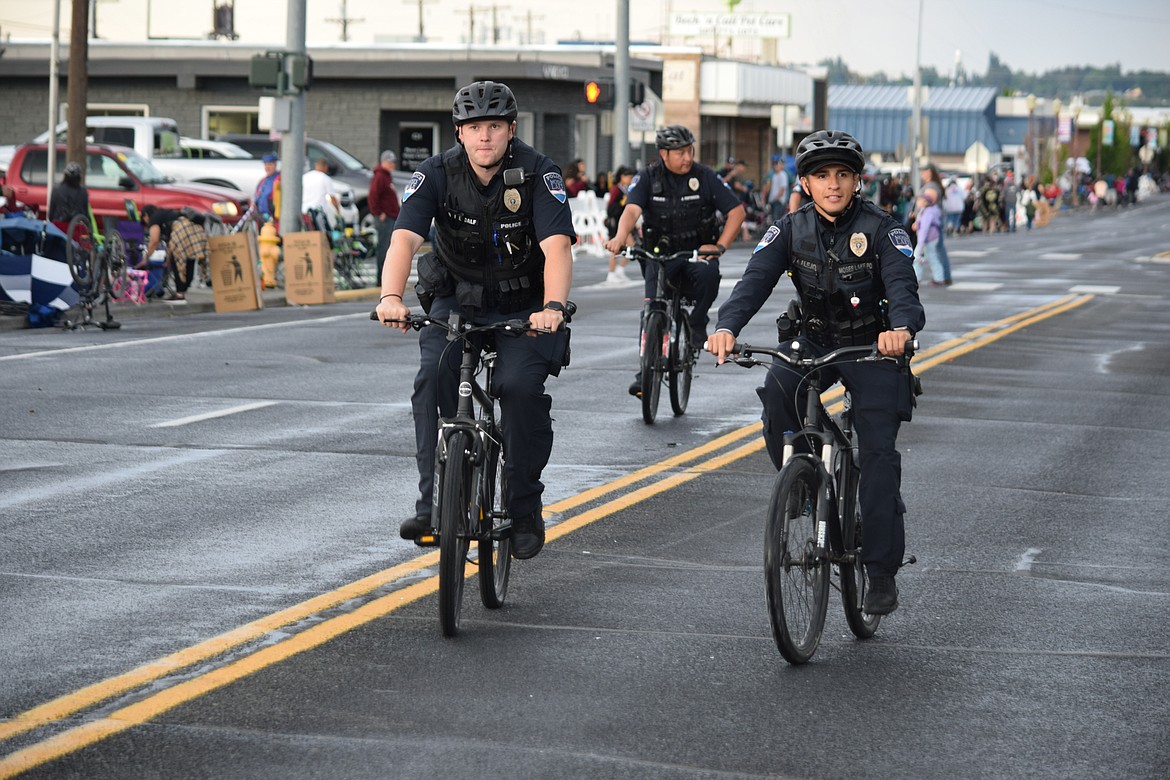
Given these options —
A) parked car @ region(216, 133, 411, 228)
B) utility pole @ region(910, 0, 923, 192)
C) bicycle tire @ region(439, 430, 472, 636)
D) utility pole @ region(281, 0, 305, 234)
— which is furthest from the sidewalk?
utility pole @ region(910, 0, 923, 192)

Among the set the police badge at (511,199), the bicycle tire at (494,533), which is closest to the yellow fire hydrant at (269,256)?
the bicycle tire at (494,533)

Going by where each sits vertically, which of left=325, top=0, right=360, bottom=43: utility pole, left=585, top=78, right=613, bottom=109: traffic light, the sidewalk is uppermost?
left=325, top=0, right=360, bottom=43: utility pole

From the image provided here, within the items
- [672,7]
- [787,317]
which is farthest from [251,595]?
[672,7]

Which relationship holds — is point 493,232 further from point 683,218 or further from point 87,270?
point 87,270

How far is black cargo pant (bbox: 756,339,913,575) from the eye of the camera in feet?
20.9

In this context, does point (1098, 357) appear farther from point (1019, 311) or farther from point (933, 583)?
point (933, 583)

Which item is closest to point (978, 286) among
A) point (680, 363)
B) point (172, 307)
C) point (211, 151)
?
point (172, 307)

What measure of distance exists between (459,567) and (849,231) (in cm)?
181

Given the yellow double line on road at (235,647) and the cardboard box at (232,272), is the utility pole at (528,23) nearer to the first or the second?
the cardboard box at (232,272)

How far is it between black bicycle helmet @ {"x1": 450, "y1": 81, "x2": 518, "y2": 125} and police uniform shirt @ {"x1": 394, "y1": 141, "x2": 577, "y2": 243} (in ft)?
0.69

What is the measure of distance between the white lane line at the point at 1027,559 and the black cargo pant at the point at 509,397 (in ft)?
8.07

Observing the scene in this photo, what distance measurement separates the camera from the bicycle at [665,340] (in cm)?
1218

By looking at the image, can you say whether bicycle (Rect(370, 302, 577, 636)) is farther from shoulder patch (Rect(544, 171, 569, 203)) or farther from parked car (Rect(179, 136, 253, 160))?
parked car (Rect(179, 136, 253, 160))

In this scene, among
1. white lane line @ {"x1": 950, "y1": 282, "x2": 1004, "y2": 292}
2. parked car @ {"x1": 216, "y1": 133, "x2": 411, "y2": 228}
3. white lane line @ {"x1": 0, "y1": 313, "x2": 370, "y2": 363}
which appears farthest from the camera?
parked car @ {"x1": 216, "y1": 133, "x2": 411, "y2": 228}
